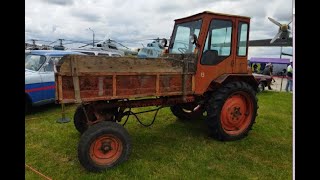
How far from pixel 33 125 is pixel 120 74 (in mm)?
3245

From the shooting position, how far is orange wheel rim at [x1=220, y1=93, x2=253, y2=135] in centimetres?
515

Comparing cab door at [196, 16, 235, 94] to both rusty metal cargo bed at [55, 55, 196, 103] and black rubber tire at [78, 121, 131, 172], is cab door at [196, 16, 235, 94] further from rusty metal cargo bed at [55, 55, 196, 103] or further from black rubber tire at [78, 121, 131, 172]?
black rubber tire at [78, 121, 131, 172]

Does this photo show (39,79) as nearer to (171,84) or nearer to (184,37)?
(184,37)

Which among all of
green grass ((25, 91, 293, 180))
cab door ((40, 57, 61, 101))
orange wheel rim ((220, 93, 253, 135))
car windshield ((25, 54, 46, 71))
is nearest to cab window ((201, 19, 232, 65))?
orange wheel rim ((220, 93, 253, 135))

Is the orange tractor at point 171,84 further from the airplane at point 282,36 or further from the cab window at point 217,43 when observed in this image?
the airplane at point 282,36

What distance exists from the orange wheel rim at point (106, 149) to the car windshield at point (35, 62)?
4.41 m

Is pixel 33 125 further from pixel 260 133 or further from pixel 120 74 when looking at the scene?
pixel 260 133

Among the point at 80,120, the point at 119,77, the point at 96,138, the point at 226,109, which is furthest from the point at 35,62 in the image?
the point at 226,109

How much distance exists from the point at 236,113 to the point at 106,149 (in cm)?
262

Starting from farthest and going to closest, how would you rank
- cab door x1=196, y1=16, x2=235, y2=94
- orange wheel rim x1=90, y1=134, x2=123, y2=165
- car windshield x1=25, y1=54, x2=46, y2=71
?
car windshield x1=25, y1=54, x2=46, y2=71, cab door x1=196, y1=16, x2=235, y2=94, orange wheel rim x1=90, y1=134, x2=123, y2=165

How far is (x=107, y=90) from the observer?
12.9 feet

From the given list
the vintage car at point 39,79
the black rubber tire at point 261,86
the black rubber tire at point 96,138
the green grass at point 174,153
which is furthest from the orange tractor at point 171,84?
the black rubber tire at point 261,86

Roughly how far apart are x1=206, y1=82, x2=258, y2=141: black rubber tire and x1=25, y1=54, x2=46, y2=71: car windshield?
4935 millimetres
